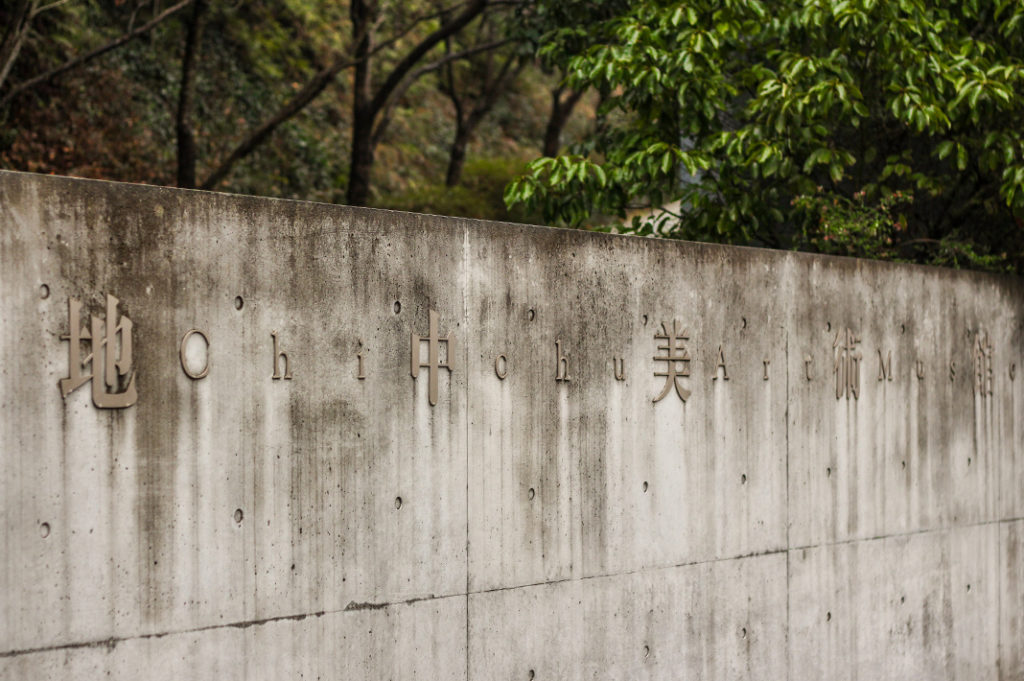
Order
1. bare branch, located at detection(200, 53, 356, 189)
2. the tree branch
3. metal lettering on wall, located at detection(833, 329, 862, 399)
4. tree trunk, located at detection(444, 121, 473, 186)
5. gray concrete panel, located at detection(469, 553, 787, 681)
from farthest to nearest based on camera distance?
tree trunk, located at detection(444, 121, 473, 186) → the tree branch → bare branch, located at detection(200, 53, 356, 189) → metal lettering on wall, located at detection(833, 329, 862, 399) → gray concrete panel, located at detection(469, 553, 787, 681)

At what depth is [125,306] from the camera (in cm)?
313

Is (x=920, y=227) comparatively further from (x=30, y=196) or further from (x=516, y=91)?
(x=516, y=91)

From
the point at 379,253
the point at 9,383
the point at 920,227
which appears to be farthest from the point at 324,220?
the point at 920,227

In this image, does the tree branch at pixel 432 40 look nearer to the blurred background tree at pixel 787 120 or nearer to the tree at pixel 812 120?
the blurred background tree at pixel 787 120

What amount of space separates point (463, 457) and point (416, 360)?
1.35 ft

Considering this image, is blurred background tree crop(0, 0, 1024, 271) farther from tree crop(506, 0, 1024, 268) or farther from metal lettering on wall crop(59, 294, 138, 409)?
metal lettering on wall crop(59, 294, 138, 409)

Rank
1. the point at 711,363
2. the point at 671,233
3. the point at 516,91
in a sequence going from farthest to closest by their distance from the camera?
the point at 516,91
the point at 671,233
the point at 711,363

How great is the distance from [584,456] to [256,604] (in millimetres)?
1500

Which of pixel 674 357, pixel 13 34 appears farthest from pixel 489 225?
pixel 13 34

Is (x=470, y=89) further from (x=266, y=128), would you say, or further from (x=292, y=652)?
(x=292, y=652)

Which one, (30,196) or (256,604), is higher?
(30,196)

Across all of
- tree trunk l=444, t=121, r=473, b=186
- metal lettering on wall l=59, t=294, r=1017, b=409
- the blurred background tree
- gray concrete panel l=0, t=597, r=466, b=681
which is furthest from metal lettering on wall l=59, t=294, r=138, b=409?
tree trunk l=444, t=121, r=473, b=186

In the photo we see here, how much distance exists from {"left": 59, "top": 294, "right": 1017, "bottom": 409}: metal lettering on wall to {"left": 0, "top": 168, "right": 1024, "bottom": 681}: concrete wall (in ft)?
0.05

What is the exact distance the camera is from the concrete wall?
3055 mm
